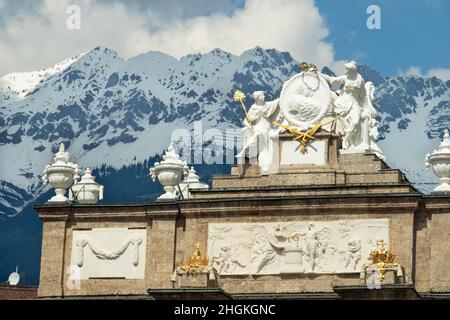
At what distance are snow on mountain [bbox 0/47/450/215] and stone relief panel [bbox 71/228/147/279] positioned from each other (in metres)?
94.1

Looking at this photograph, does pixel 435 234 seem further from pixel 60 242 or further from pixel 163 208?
pixel 60 242

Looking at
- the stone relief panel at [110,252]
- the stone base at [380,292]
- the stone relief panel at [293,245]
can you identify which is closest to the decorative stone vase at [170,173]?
the stone relief panel at [110,252]

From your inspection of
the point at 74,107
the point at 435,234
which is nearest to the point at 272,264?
the point at 435,234

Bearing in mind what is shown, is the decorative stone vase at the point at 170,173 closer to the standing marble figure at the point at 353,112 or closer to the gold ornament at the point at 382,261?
the standing marble figure at the point at 353,112

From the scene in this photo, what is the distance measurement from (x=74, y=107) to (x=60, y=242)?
117982 mm

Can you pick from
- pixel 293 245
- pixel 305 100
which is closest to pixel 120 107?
pixel 305 100

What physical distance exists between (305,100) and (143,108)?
113 m

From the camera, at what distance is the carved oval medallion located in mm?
70125

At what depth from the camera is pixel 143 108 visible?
18300 centimetres

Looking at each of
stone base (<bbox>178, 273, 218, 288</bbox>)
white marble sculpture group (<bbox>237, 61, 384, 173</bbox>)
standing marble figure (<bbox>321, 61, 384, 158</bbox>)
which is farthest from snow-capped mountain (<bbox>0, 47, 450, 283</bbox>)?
stone base (<bbox>178, 273, 218, 288</bbox>)

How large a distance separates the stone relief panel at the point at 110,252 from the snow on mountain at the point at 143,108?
94.1 meters

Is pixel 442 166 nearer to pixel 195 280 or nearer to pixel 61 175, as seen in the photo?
pixel 195 280

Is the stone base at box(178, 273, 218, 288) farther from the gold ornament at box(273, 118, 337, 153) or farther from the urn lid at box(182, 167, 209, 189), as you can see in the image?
the urn lid at box(182, 167, 209, 189)
